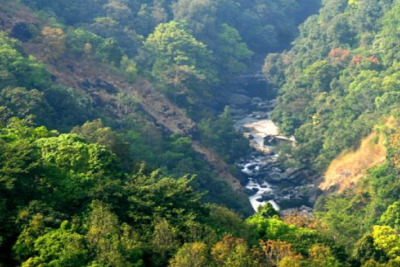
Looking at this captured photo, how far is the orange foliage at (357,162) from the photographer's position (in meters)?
60.8

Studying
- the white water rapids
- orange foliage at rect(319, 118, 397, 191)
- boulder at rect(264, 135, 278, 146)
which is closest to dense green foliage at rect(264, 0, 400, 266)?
orange foliage at rect(319, 118, 397, 191)

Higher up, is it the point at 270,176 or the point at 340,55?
the point at 340,55

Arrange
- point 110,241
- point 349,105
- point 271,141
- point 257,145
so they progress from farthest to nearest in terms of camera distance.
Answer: point 271,141 < point 257,145 < point 349,105 < point 110,241

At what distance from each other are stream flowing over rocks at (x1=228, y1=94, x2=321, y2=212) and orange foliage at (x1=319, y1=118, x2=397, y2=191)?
1983 millimetres

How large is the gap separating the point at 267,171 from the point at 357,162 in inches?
400

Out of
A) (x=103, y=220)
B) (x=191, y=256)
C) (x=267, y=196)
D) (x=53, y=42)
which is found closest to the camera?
(x=191, y=256)

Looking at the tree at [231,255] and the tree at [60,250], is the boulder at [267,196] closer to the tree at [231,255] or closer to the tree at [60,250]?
the tree at [231,255]

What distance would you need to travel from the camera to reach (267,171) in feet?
226

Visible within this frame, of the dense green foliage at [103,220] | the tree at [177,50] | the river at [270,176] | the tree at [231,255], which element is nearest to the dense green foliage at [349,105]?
the river at [270,176]

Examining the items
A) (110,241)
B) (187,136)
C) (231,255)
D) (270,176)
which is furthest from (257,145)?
(110,241)

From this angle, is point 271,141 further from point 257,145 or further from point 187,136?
point 187,136

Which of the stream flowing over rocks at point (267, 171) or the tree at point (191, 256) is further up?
the stream flowing over rocks at point (267, 171)

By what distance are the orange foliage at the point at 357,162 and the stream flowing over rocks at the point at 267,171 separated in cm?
198

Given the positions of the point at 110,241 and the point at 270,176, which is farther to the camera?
the point at 270,176
